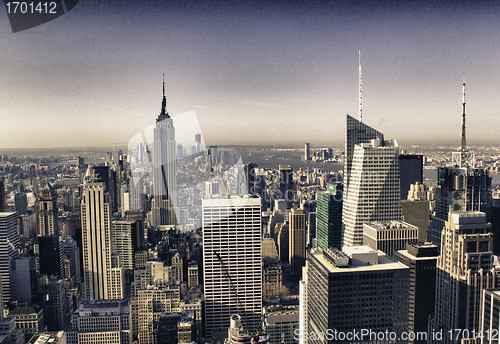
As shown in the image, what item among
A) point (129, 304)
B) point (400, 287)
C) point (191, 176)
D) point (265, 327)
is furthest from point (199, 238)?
point (400, 287)

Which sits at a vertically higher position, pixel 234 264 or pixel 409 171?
pixel 409 171

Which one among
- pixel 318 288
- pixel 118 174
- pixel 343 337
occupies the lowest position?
pixel 343 337

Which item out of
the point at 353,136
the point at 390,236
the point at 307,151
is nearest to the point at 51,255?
the point at 307,151

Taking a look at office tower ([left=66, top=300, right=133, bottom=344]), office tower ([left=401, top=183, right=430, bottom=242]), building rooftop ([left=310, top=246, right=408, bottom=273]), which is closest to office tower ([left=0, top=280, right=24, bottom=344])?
office tower ([left=66, top=300, right=133, bottom=344])

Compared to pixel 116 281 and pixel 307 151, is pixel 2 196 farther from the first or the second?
pixel 307 151

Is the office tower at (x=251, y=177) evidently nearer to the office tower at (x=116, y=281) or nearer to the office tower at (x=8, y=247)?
the office tower at (x=116, y=281)

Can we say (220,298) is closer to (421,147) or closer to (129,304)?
(129,304)
